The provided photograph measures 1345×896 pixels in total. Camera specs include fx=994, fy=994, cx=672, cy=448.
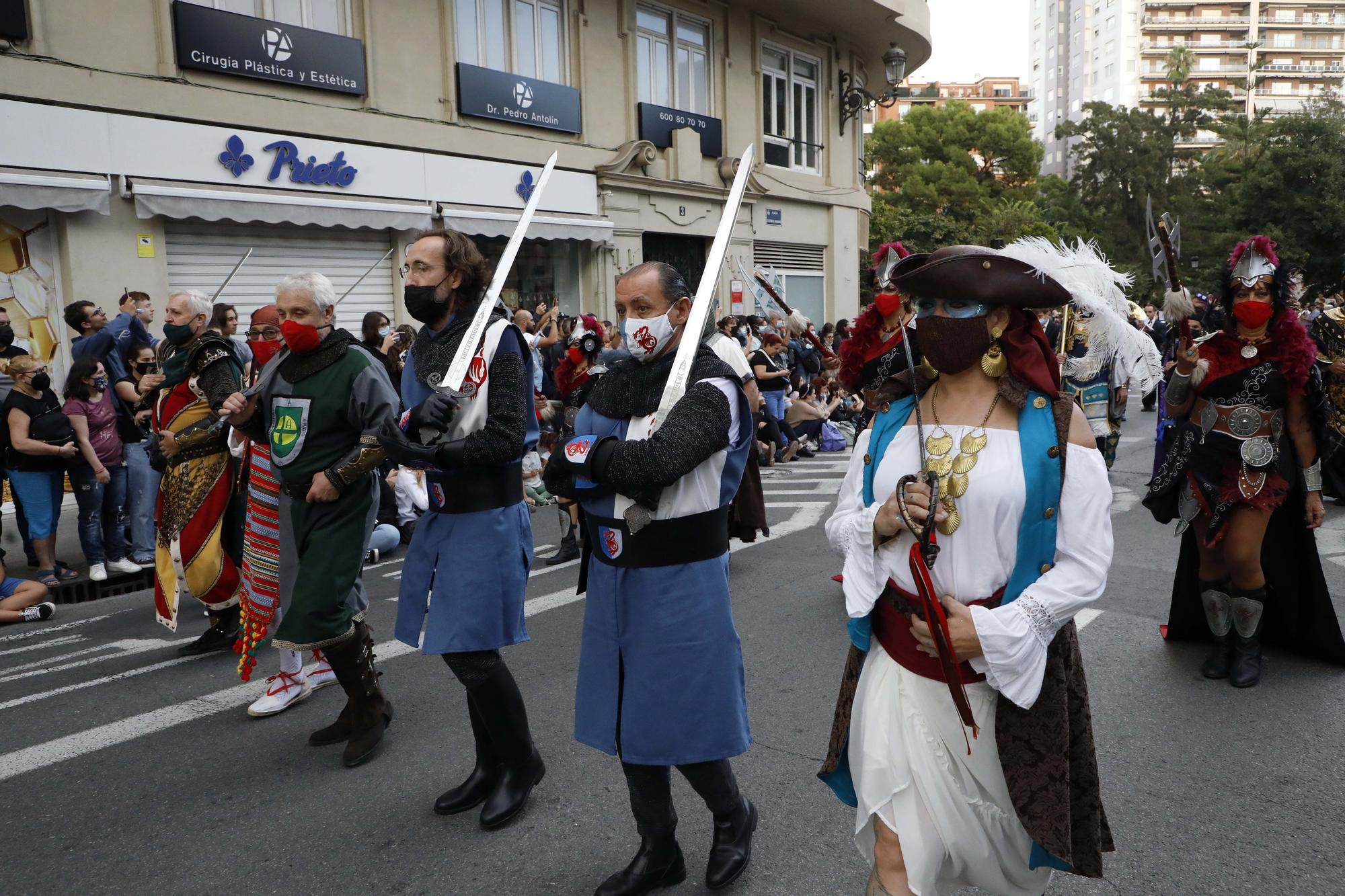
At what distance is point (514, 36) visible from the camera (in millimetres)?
15977

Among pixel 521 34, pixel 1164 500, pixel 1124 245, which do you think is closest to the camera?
pixel 1164 500

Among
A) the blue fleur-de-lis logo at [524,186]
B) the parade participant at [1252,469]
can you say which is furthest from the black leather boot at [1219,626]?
the blue fleur-de-lis logo at [524,186]

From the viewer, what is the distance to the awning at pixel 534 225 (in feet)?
48.9

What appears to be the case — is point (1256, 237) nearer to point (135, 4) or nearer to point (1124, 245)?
point (135, 4)

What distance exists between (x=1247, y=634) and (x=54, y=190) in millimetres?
11516

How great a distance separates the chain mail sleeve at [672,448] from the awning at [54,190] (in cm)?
1035

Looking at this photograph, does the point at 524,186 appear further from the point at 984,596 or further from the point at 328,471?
the point at 984,596

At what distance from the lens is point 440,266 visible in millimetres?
3516

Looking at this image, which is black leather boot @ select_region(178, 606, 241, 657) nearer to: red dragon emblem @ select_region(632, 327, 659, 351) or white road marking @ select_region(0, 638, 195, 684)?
white road marking @ select_region(0, 638, 195, 684)

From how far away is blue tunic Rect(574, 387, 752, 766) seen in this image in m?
2.84

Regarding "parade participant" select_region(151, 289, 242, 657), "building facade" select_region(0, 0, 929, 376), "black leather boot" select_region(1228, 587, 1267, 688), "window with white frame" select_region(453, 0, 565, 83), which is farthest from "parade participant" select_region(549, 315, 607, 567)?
"window with white frame" select_region(453, 0, 565, 83)

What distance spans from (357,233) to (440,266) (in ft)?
37.2

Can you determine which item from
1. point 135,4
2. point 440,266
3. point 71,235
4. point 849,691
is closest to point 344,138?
point 135,4

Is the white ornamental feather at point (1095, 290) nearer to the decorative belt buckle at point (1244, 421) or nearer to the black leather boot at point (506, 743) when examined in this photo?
the decorative belt buckle at point (1244, 421)
